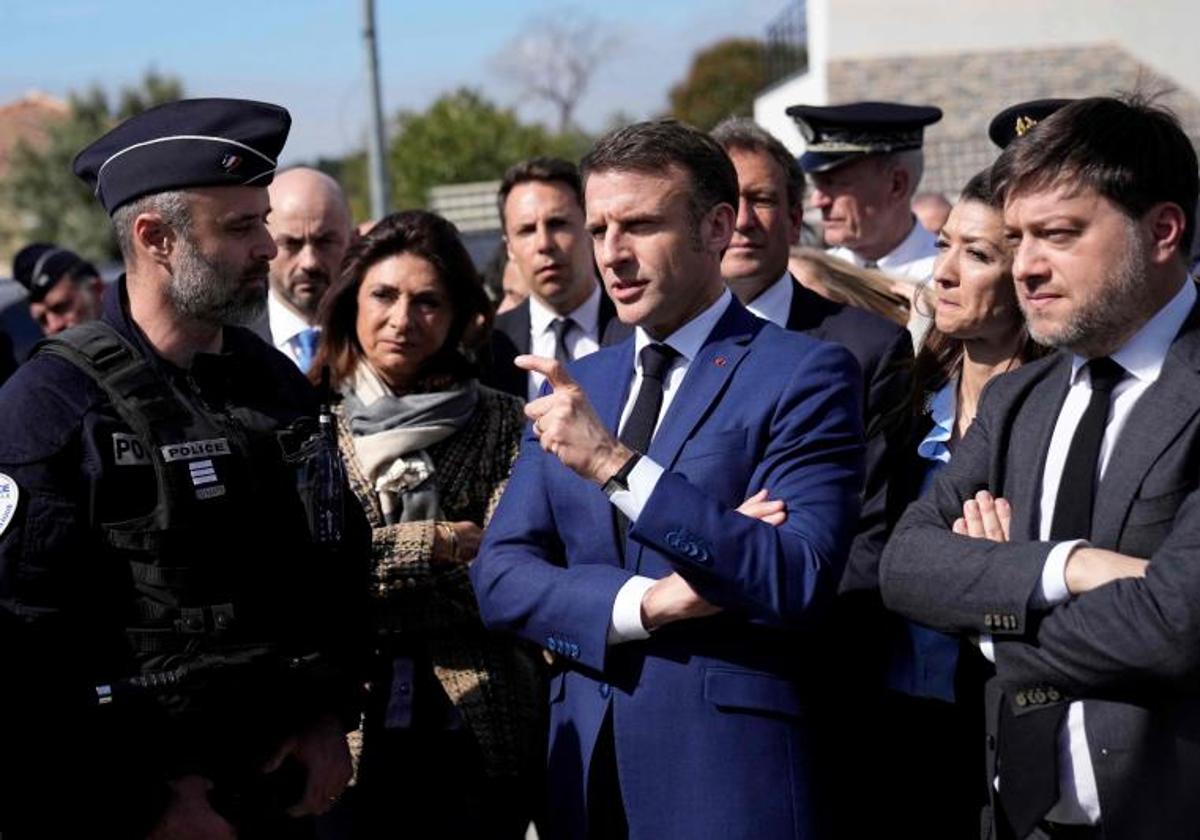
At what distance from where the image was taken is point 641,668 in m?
3.64

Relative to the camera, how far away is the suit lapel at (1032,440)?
3357 millimetres

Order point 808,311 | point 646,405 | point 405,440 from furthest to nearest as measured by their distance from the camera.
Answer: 1. point 808,311
2. point 405,440
3. point 646,405

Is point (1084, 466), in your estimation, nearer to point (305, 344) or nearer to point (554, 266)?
point (554, 266)

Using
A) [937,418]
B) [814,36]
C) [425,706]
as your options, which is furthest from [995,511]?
[814,36]

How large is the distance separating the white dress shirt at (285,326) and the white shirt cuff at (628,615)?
305 centimetres

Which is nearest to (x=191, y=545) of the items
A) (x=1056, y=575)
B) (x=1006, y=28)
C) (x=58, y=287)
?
(x=1056, y=575)

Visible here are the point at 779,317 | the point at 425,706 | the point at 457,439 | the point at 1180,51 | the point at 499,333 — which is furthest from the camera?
the point at 1180,51

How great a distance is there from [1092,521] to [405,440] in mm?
1986

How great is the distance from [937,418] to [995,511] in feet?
3.62

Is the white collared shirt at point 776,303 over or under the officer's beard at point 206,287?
under

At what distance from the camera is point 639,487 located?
3447 millimetres

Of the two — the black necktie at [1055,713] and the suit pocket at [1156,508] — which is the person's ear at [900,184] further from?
the suit pocket at [1156,508]

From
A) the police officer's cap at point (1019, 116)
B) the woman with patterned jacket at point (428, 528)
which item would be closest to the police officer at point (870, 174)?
the police officer's cap at point (1019, 116)

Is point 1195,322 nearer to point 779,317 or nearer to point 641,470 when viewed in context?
point 641,470
